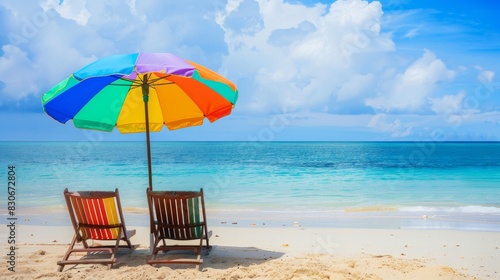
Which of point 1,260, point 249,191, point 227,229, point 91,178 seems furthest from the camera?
point 91,178

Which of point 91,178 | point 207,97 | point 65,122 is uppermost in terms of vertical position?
point 207,97

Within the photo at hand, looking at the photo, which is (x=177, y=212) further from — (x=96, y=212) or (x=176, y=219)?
(x=96, y=212)

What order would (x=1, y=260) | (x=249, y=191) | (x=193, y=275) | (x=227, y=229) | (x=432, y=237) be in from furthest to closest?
1. (x=249, y=191)
2. (x=227, y=229)
3. (x=432, y=237)
4. (x=1, y=260)
5. (x=193, y=275)

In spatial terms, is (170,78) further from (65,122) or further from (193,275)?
(193,275)

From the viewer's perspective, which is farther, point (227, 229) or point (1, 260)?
point (227, 229)

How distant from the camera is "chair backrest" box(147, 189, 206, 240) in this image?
16.5 ft

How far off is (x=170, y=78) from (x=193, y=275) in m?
2.31

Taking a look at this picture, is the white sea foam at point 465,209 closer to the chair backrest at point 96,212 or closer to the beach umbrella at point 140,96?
the beach umbrella at point 140,96

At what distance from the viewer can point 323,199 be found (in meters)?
14.3

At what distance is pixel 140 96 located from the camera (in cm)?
601

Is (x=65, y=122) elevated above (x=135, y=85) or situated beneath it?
situated beneath

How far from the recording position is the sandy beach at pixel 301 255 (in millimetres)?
4719

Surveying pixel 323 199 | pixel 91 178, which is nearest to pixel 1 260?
pixel 323 199

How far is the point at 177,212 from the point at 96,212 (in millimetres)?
872
